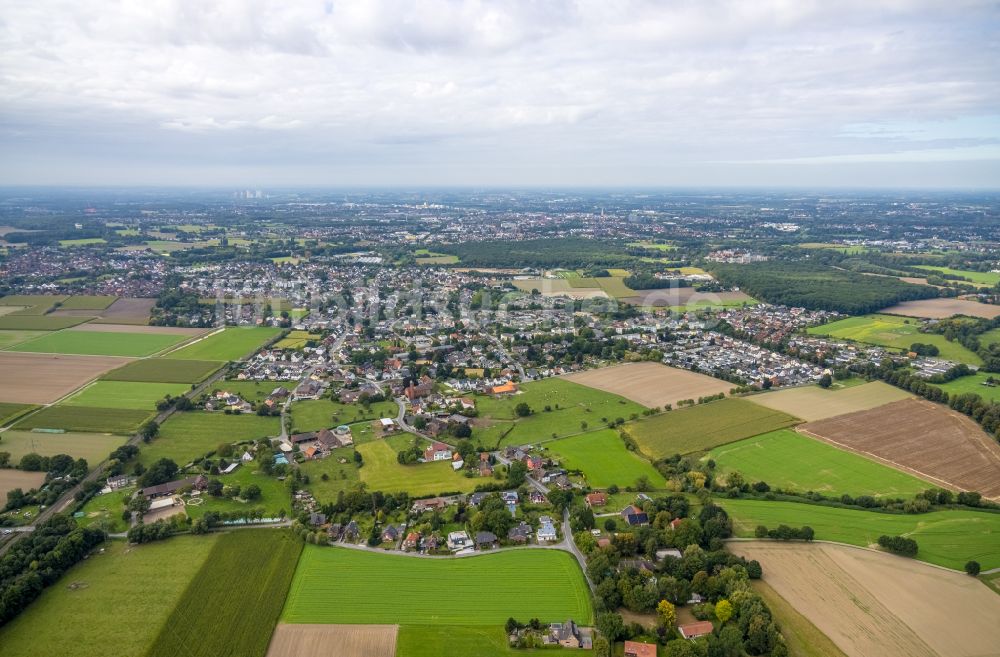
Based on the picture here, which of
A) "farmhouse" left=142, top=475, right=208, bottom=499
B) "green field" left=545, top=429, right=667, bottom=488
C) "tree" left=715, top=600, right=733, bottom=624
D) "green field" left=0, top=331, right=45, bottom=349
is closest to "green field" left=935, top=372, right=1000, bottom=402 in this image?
"green field" left=545, top=429, right=667, bottom=488

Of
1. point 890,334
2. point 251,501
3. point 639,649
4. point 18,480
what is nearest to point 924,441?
point 639,649

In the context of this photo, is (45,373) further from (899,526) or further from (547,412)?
(899,526)

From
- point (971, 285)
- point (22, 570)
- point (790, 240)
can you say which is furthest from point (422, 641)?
point (790, 240)

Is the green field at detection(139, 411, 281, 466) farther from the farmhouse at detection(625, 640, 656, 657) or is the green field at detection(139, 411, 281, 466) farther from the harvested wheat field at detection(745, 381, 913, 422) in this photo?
the harvested wheat field at detection(745, 381, 913, 422)

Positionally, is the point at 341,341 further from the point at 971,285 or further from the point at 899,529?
the point at 971,285

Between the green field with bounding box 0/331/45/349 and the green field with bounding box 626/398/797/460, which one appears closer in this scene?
the green field with bounding box 626/398/797/460

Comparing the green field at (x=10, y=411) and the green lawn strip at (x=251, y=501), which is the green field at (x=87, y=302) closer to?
the green field at (x=10, y=411)

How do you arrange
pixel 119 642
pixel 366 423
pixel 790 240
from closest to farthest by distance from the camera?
pixel 119 642 < pixel 366 423 < pixel 790 240
